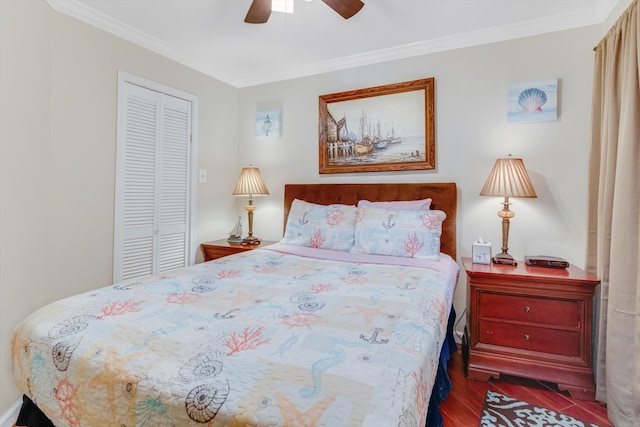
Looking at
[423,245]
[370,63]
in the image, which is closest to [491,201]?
[423,245]

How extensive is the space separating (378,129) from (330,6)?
118 cm

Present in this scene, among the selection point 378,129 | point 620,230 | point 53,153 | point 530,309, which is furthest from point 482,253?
point 53,153

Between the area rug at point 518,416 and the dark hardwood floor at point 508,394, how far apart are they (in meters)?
0.04

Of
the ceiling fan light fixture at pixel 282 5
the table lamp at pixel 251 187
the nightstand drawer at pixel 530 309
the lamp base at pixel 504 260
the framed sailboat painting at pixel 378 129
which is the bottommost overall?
the nightstand drawer at pixel 530 309

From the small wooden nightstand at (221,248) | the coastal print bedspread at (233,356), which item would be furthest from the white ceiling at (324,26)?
the coastal print bedspread at (233,356)

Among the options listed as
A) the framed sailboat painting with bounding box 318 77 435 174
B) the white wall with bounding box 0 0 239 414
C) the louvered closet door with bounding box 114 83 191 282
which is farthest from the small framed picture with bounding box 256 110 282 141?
the white wall with bounding box 0 0 239 414

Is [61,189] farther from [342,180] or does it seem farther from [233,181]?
[342,180]

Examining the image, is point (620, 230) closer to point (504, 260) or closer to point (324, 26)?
point (504, 260)

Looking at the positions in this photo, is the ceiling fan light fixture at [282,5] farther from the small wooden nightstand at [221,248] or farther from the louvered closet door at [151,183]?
the small wooden nightstand at [221,248]

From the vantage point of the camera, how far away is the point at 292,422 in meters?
0.64

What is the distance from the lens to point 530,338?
6.31 feet

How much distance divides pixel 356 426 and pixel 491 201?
2273mm

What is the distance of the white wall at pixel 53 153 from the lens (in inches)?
66.7

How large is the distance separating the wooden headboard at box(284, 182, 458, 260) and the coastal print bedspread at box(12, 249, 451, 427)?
1.11m
